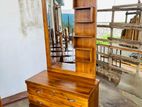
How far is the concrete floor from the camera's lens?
238cm

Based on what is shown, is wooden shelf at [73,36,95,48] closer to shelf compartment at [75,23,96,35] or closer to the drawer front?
shelf compartment at [75,23,96,35]

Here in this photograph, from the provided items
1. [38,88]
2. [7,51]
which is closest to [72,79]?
[38,88]

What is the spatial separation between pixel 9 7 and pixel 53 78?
129 centimetres

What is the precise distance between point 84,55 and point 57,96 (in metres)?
0.55

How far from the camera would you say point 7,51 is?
7.65 ft

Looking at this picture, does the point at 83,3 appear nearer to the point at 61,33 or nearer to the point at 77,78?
the point at 61,33

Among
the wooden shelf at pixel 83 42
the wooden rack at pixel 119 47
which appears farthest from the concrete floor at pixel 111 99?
the wooden shelf at pixel 83 42

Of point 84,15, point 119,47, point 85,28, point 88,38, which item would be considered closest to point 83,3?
point 84,15

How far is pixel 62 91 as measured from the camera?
1583mm

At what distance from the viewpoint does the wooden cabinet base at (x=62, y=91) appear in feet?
4.97

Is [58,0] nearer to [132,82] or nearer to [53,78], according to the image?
[53,78]

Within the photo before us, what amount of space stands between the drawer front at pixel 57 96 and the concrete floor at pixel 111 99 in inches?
30.2

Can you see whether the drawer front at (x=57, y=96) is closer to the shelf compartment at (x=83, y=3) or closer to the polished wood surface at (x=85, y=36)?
the polished wood surface at (x=85, y=36)

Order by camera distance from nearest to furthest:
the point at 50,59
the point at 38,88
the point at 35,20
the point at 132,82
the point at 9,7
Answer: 1. the point at 38,88
2. the point at 50,59
3. the point at 9,7
4. the point at 35,20
5. the point at 132,82
